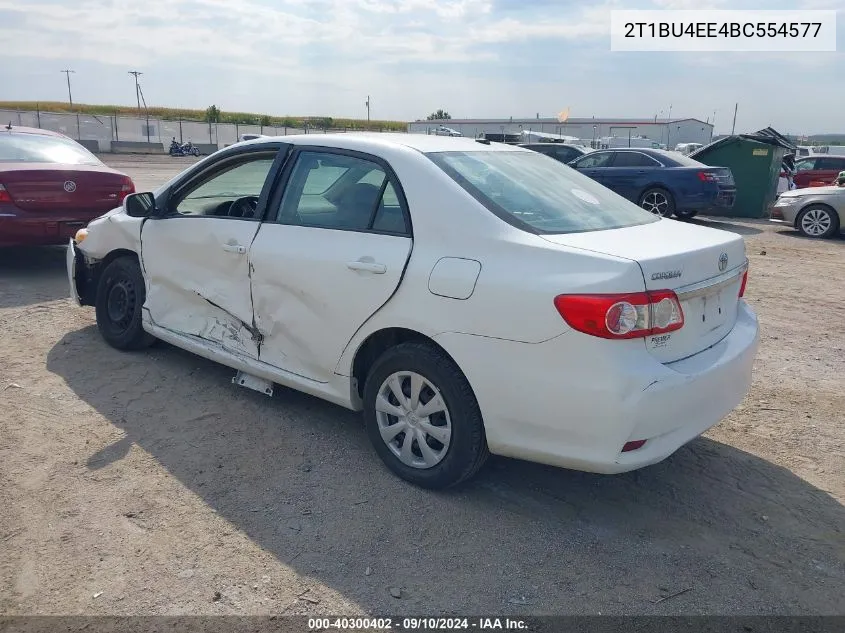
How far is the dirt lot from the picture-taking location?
2.76 metres

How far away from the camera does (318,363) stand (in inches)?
151

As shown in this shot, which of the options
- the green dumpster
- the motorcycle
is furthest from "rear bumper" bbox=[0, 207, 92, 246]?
the motorcycle

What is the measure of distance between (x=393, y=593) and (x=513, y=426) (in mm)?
852

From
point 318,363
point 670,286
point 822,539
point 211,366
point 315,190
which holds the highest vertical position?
point 315,190

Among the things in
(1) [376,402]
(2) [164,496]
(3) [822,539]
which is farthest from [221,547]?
(3) [822,539]

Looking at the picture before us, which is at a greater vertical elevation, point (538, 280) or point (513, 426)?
point (538, 280)

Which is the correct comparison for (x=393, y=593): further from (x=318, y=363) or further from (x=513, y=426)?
(x=318, y=363)

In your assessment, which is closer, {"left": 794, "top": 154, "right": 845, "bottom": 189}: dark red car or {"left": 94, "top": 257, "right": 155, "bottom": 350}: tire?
{"left": 94, "top": 257, "right": 155, "bottom": 350}: tire

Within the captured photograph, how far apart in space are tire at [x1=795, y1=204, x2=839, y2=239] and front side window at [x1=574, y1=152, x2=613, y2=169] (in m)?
3.75

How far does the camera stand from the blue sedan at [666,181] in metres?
13.5

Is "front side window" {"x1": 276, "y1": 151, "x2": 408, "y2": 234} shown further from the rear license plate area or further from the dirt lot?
the rear license plate area

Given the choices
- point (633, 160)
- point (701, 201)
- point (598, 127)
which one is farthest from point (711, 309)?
point (598, 127)

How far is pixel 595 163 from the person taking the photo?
14.9 meters

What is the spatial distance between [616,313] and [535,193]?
1.06 m
